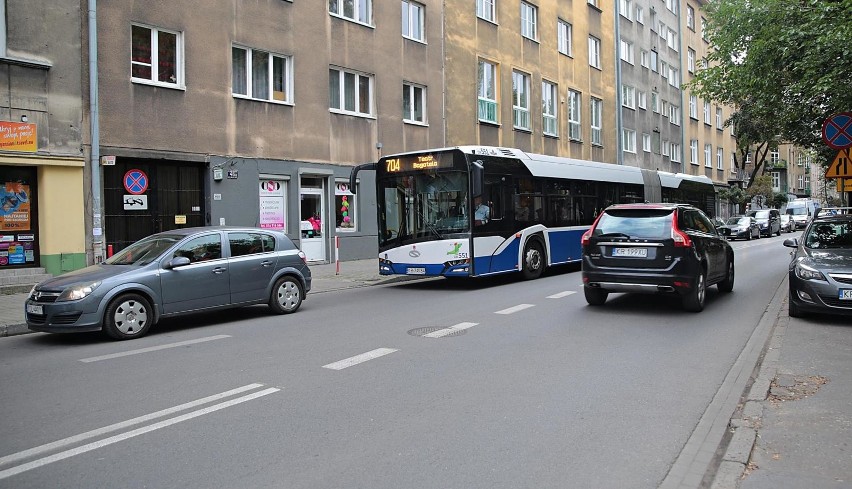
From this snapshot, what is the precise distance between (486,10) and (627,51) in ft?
53.0

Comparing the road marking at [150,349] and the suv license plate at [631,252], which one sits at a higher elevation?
the suv license plate at [631,252]

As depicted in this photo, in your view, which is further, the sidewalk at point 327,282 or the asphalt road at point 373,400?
the sidewalk at point 327,282

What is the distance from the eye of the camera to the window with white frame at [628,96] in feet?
130

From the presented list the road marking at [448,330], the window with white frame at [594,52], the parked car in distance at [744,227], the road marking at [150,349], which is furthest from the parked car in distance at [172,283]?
the parked car in distance at [744,227]

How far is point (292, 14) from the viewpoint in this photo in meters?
19.4

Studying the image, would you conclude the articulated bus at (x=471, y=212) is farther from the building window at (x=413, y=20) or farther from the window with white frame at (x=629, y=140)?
the window with white frame at (x=629, y=140)

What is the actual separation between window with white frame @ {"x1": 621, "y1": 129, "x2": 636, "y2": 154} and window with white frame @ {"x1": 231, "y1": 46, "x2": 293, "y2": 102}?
2528 cm

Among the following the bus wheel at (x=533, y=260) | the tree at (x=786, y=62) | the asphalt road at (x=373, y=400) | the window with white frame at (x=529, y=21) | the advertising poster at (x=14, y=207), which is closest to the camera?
the asphalt road at (x=373, y=400)

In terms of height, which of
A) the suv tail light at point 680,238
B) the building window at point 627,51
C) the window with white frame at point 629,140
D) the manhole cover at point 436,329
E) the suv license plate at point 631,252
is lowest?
the manhole cover at point 436,329

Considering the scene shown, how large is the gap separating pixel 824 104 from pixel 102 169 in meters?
17.2

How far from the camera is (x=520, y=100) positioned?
98.4 feet

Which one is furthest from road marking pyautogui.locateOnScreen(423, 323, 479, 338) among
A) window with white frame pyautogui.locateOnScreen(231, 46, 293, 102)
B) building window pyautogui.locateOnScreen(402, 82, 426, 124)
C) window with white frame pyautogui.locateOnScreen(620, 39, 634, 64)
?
window with white frame pyautogui.locateOnScreen(620, 39, 634, 64)

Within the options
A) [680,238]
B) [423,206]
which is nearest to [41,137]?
[423,206]

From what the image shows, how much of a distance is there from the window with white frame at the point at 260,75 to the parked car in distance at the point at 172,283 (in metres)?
8.31
